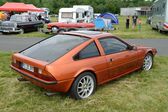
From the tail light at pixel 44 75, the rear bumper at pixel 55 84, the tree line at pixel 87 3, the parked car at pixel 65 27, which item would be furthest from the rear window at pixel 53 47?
the tree line at pixel 87 3

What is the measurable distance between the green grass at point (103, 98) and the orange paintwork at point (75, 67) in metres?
0.31

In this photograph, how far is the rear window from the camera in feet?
17.0

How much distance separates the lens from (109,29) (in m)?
23.7

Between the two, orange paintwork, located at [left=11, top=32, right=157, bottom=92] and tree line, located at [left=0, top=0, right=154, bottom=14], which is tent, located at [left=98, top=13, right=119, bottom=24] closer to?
orange paintwork, located at [left=11, top=32, right=157, bottom=92]

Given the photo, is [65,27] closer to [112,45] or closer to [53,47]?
[112,45]

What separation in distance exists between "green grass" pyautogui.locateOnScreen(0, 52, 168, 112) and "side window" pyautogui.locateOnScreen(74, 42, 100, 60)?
0.84 metres

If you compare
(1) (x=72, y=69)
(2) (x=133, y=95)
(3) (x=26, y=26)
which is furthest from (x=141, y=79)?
(3) (x=26, y=26)

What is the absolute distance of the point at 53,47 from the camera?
5.57m

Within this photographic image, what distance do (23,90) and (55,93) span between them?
1.01m

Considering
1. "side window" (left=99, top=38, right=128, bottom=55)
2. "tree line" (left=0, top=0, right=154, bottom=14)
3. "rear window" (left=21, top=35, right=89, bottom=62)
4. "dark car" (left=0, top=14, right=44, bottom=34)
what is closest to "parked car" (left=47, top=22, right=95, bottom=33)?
"dark car" (left=0, top=14, right=44, bottom=34)

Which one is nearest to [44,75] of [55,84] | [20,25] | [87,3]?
[55,84]

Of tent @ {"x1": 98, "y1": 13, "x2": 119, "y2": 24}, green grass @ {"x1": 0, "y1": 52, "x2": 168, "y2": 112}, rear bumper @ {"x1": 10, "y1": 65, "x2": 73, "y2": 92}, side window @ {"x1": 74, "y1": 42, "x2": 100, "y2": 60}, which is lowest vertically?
green grass @ {"x1": 0, "y1": 52, "x2": 168, "y2": 112}

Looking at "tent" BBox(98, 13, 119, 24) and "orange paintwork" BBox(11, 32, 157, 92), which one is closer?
"orange paintwork" BBox(11, 32, 157, 92)

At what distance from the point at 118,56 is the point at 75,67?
144cm
